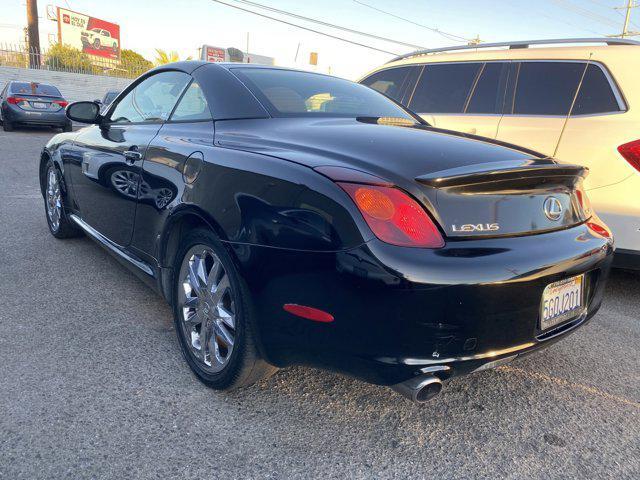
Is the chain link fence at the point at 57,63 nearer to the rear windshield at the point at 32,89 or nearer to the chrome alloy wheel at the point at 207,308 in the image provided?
the rear windshield at the point at 32,89

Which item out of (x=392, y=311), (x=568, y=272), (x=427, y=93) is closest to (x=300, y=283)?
(x=392, y=311)

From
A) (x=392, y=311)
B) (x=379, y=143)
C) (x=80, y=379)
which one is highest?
(x=379, y=143)

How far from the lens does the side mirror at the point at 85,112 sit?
388 cm

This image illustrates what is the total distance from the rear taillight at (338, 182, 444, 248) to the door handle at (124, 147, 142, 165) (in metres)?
1.61

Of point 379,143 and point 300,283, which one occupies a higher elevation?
point 379,143

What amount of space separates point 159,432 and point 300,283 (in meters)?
0.86

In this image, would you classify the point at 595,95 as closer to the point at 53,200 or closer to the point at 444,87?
the point at 444,87

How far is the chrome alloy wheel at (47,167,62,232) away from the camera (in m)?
4.62

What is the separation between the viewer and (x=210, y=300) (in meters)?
2.45

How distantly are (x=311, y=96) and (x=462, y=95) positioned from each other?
8.39ft

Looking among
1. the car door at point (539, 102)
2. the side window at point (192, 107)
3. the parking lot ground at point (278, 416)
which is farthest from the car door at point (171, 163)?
the car door at point (539, 102)

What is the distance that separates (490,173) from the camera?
77.7 inches

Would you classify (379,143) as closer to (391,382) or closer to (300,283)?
(300,283)

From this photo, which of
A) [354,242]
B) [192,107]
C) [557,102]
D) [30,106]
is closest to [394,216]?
[354,242]
